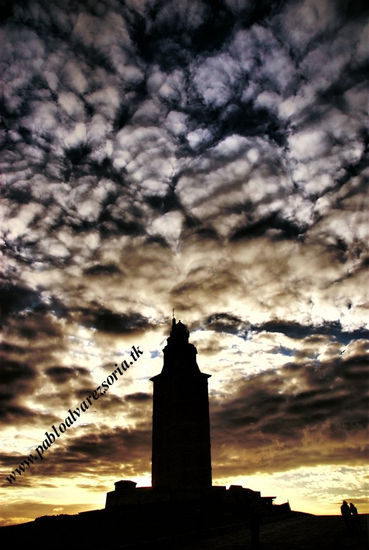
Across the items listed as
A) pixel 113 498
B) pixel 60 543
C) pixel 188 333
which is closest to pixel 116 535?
pixel 60 543

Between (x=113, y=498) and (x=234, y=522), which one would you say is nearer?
(x=234, y=522)

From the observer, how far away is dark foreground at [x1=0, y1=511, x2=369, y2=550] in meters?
15.5

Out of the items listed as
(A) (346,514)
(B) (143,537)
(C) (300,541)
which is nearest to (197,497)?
(B) (143,537)

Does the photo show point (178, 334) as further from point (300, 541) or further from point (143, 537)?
point (300, 541)

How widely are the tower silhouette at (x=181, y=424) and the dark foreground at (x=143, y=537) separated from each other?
17421 millimetres

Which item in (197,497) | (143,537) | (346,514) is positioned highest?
(197,497)

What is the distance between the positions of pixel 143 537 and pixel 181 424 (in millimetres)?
21182

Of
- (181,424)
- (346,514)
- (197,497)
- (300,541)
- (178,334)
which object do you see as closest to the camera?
(300,541)

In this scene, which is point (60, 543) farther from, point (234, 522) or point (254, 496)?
point (254, 496)

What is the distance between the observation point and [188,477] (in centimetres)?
3762

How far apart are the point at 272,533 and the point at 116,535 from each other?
7.93 meters

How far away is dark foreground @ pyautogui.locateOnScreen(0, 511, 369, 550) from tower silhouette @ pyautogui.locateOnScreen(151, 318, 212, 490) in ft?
57.2

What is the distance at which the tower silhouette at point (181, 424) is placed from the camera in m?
38.0

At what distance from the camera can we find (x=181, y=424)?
39656 mm
